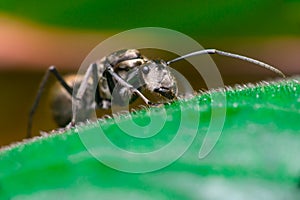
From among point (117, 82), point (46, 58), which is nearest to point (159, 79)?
point (117, 82)

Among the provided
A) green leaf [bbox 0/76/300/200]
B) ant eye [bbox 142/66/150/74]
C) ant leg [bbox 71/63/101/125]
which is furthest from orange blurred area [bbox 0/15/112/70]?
green leaf [bbox 0/76/300/200]

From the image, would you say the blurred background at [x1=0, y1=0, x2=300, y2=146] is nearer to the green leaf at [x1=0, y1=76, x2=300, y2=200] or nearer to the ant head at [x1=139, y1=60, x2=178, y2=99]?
the ant head at [x1=139, y1=60, x2=178, y2=99]

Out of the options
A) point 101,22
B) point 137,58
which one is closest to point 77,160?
point 137,58

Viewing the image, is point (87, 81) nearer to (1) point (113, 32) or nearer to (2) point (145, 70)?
(2) point (145, 70)

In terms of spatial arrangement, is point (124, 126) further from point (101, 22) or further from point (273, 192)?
point (101, 22)

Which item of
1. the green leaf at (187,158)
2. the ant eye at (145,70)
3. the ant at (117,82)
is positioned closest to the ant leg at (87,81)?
the ant at (117,82)

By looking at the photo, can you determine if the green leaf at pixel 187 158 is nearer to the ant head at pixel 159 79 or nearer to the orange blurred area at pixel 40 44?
the ant head at pixel 159 79
